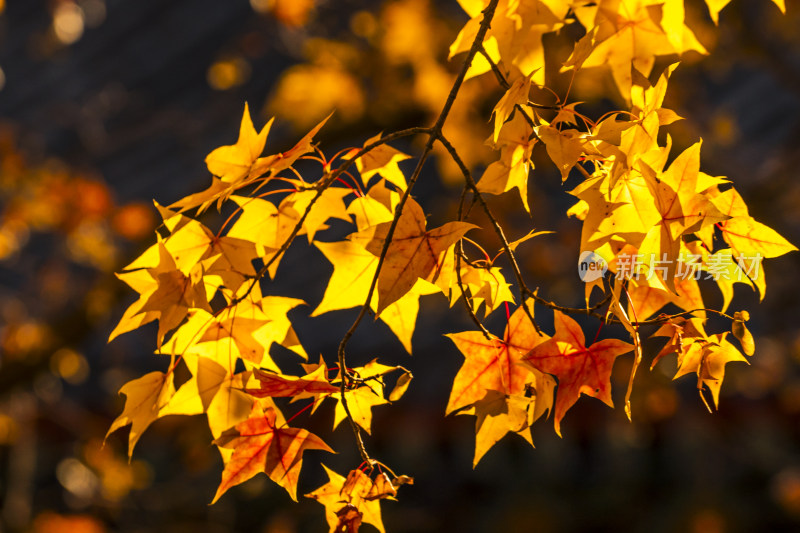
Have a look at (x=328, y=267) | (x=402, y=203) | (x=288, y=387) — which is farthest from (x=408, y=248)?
Result: (x=328, y=267)

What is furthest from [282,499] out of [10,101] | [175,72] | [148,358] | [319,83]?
[10,101]

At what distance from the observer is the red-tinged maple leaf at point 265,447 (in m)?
0.56

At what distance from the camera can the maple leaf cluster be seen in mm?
507

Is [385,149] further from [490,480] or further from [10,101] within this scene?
[10,101]

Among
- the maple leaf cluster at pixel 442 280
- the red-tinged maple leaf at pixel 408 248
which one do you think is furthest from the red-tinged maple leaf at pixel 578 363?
the red-tinged maple leaf at pixel 408 248

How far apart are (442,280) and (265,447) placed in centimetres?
22

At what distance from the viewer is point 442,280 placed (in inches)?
21.7

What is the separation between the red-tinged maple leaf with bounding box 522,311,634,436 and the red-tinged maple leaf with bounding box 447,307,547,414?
36mm

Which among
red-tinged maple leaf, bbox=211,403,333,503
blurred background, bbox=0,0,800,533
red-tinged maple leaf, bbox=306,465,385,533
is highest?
red-tinged maple leaf, bbox=211,403,333,503

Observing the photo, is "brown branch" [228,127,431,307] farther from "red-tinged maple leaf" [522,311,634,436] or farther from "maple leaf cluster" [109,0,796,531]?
"red-tinged maple leaf" [522,311,634,436]

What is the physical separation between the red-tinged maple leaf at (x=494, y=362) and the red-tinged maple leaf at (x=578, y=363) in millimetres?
36

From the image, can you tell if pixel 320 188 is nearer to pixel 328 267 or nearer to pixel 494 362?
pixel 494 362

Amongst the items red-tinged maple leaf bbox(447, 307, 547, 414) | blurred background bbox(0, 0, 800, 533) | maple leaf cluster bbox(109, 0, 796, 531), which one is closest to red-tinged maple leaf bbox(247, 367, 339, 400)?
maple leaf cluster bbox(109, 0, 796, 531)

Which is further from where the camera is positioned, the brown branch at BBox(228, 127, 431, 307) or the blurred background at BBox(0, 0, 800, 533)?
the blurred background at BBox(0, 0, 800, 533)
